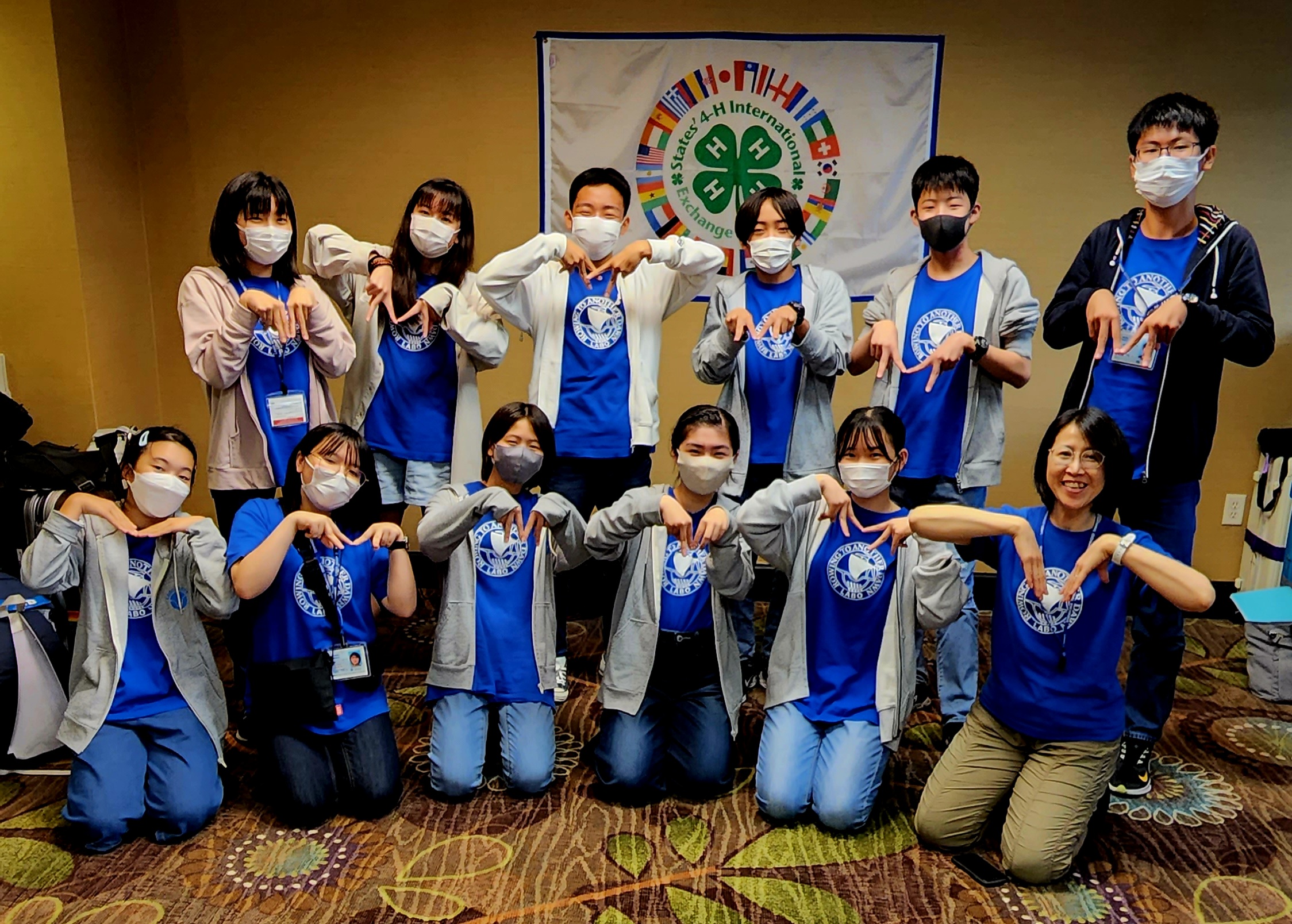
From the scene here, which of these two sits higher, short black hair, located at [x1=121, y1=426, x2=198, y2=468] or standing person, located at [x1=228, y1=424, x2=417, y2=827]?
short black hair, located at [x1=121, y1=426, x2=198, y2=468]

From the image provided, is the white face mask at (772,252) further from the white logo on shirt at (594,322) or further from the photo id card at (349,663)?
the photo id card at (349,663)

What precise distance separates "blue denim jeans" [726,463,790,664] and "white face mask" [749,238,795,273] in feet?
1.88

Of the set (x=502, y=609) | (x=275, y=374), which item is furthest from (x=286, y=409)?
(x=502, y=609)

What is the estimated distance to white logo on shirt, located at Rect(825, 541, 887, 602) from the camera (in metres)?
2.48

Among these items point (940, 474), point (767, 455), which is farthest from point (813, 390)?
point (940, 474)

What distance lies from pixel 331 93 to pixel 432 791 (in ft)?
9.01

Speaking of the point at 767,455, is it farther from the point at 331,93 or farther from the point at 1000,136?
the point at 331,93

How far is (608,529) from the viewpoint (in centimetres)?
253

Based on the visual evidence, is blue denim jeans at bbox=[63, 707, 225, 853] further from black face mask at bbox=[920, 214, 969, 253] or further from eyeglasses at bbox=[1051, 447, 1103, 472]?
black face mask at bbox=[920, 214, 969, 253]

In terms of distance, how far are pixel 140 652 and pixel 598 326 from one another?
1.46 metres

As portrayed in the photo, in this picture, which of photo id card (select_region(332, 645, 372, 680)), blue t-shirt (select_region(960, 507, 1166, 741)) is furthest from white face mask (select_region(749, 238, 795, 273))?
photo id card (select_region(332, 645, 372, 680))

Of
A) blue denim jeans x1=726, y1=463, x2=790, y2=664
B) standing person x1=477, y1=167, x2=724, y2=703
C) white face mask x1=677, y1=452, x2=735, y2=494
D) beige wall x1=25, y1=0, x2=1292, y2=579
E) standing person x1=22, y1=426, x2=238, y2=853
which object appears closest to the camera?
standing person x1=22, y1=426, x2=238, y2=853

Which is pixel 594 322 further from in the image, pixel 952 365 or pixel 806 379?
pixel 952 365

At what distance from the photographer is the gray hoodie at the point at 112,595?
2322 millimetres
